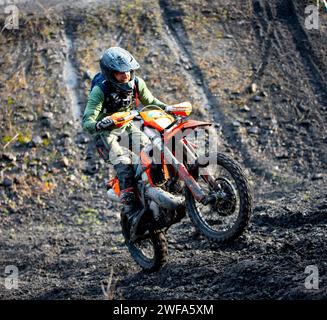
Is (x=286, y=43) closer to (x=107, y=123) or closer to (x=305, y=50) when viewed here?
(x=305, y=50)

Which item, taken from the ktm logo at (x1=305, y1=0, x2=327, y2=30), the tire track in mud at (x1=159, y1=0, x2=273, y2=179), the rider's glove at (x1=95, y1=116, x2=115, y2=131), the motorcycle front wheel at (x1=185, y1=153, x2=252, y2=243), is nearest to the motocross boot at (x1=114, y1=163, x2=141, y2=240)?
the motorcycle front wheel at (x1=185, y1=153, x2=252, y2=243)

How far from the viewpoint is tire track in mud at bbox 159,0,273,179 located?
39.2 ft

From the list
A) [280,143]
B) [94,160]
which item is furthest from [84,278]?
[280,143]

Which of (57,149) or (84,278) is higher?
(57,149)

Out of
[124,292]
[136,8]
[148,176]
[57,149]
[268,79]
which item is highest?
[136,8]

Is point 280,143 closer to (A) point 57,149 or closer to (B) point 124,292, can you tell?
(A) point 57,149

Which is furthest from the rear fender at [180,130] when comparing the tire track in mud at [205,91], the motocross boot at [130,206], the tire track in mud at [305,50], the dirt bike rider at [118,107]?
the tire track in mud at [305,50]

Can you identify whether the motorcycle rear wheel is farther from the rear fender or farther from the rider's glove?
the rider's glove

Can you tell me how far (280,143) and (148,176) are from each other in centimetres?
605

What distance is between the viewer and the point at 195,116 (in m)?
13.1

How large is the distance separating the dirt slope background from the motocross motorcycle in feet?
1.18

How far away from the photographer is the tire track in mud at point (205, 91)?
39.2 ft

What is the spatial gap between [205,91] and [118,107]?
20.9 ft

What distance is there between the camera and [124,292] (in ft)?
22.2
